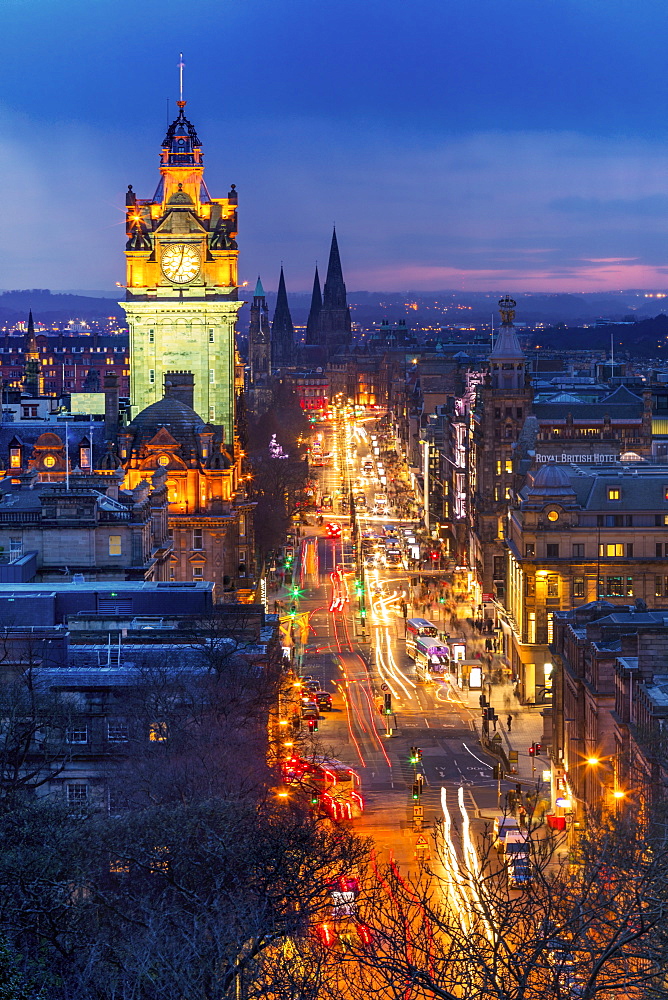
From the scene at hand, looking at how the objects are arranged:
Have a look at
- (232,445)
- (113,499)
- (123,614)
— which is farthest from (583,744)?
(232,445)

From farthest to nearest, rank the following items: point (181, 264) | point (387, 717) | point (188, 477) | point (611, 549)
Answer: point (181, 264) < point (188, 477) < point (611, 549) < point (387, 717)

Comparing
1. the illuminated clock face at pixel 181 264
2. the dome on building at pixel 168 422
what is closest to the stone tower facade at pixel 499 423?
the illuminated clock face at pixel 181 264

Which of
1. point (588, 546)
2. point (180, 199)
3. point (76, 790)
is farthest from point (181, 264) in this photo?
point (76, 790)

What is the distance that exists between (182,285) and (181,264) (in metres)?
1.44

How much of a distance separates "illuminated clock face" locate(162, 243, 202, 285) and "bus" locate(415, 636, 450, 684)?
112ft

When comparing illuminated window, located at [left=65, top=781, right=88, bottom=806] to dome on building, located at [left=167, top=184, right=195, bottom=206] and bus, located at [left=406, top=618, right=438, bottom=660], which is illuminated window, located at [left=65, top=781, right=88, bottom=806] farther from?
dome on building, located at [left=167, top=184, right=195, bottom=206]

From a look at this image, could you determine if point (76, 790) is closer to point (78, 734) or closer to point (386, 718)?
point (78, 734)

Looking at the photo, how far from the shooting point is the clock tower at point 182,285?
449 ft

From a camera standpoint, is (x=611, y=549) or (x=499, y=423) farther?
(x=499, y=423)

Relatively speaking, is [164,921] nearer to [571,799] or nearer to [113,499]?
[571,799]

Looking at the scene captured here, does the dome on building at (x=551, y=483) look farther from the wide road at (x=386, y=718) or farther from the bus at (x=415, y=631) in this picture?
the bus at (x=415, y=631)

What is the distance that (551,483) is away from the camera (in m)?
110

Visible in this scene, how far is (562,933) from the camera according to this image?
39812 millimetres

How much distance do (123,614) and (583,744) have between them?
17852 millimetres
